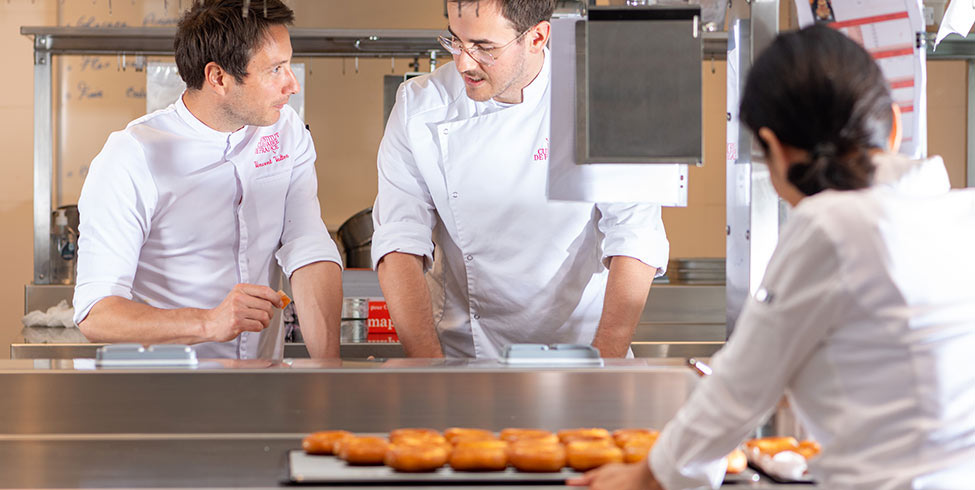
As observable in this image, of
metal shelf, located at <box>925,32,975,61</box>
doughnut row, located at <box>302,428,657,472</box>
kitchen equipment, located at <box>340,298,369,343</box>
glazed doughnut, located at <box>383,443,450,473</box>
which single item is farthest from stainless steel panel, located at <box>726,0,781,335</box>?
metal shelf, located at <box>925,32,975,61</box>

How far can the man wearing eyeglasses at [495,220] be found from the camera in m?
2.03

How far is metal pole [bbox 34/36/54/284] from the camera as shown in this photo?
359 cm

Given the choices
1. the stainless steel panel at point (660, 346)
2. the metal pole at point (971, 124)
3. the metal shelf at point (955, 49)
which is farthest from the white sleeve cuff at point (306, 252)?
the metal pole at point (971, 124)

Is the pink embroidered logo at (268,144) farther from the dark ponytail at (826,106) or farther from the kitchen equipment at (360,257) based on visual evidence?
the kitchen equipment at (360,257)

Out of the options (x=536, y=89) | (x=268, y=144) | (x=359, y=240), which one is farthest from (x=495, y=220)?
(x=359, y=240)

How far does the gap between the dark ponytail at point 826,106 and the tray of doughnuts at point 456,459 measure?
0.41 metres

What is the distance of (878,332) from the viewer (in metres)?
0.95

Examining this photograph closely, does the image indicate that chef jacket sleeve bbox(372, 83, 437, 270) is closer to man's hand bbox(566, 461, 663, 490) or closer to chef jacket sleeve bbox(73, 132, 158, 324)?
chef jacket sleeve bbox(73, 132, 158, 324)

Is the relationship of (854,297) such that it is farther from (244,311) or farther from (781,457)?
(244,311)

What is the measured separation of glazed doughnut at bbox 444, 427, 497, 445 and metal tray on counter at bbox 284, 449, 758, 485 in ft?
0.24

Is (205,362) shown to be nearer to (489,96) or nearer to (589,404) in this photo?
(589,404)

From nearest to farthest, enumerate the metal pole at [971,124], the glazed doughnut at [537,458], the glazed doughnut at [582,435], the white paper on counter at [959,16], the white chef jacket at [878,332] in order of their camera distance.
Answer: the white chef jacket at [878,332] < the glazed doughnut at [537,458] < the glazed doughnut at [582,435] < the white paper on counter at [959,16] < the metal pole at [971,124]

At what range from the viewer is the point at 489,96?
201 centimetres

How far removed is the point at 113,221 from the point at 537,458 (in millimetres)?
1123
